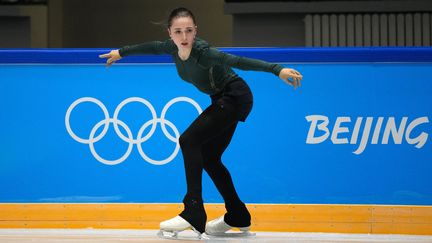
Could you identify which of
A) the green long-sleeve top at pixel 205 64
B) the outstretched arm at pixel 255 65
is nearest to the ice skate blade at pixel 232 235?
the green long-sleeve top at pixel 205 64

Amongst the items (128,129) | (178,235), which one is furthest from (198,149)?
(128,129)

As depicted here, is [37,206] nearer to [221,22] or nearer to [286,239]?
[286,239]

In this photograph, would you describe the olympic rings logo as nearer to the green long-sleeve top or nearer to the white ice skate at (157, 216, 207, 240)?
the green long-sleeve top

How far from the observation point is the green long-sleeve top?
3441 mm

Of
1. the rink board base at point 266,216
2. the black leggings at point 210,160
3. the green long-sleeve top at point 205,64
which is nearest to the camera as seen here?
the green long-sleeve top at point 205,64

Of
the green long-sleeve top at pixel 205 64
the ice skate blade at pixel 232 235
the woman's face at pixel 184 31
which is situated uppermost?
the woman's face at pixel 184 31

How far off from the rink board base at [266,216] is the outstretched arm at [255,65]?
0.88m

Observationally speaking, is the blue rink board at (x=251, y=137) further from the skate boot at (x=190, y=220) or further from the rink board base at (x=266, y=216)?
the skate boot at (x=190, y=220)

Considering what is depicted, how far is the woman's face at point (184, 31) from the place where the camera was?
355 cm

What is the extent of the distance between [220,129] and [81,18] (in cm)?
887

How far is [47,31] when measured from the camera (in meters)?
10.8

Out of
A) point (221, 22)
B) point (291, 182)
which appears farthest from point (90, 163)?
point (221, 22)

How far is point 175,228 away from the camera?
3.53 m

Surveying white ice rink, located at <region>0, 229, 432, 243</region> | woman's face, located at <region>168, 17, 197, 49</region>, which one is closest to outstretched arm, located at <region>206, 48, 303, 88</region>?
woman's face, located at <region>168, 17, 197, 49</region>
